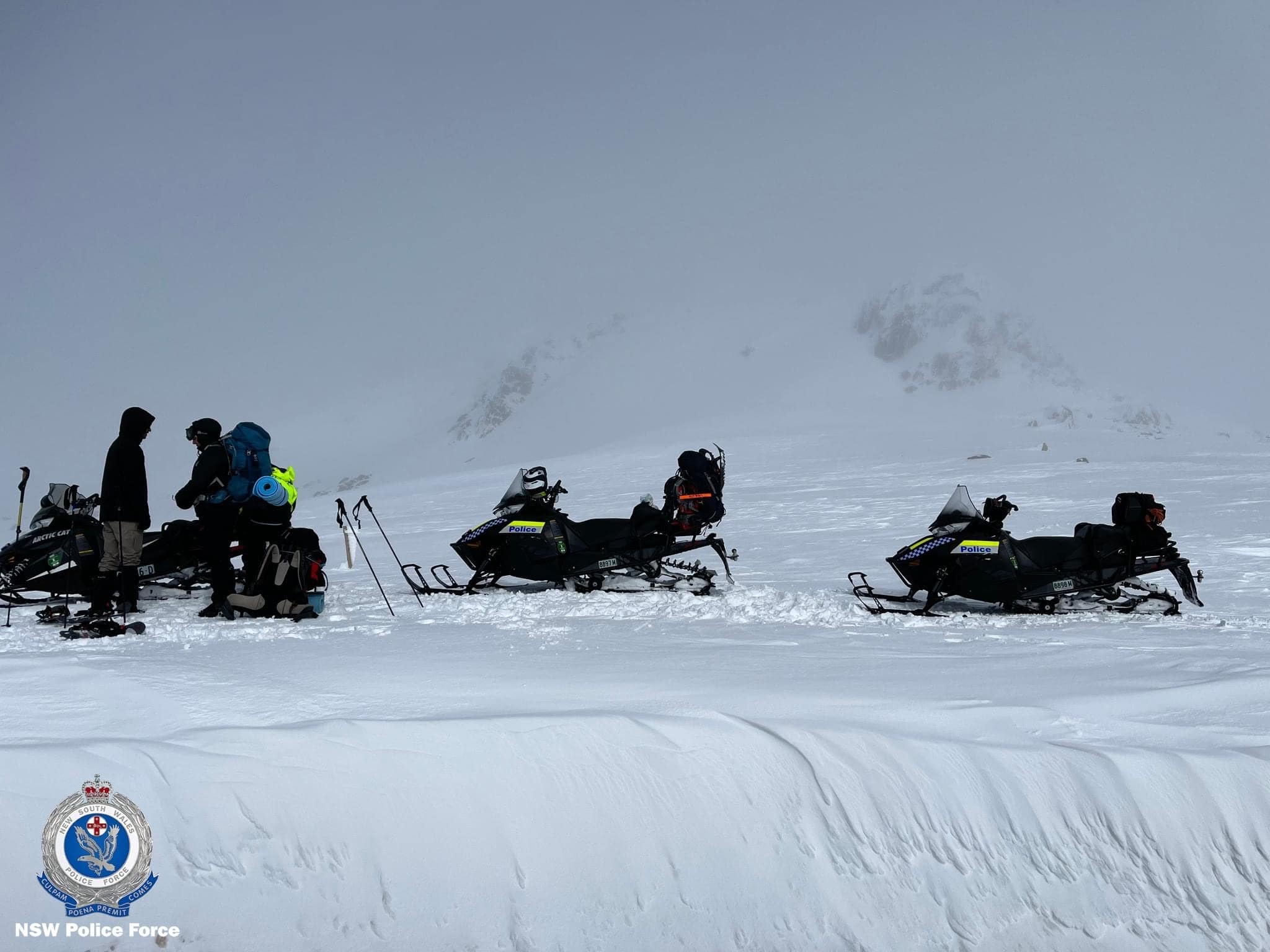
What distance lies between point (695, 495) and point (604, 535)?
0.96 meters

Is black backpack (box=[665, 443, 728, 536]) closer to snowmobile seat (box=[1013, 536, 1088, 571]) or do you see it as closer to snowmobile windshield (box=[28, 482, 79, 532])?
snowmobile seat (box=[1013, 536, 1088, 571])

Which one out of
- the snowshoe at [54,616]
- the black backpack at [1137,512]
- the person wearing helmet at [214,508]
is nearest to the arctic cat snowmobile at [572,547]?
the person wearing helmet at [214,508]

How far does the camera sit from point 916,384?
13400 centimetres

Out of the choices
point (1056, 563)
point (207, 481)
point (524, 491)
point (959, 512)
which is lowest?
point (1056, 563)

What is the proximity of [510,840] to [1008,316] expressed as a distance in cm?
18303

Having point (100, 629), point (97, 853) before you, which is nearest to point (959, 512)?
point (97, 853)

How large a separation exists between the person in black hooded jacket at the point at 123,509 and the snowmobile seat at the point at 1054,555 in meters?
6.46

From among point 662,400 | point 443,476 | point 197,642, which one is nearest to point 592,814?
point 197,642

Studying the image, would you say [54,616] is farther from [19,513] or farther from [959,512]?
[959,512]

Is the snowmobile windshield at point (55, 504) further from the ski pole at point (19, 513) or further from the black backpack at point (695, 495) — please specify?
the black backpack at point (695, 495)

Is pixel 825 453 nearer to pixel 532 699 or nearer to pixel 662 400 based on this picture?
pixel 532 699

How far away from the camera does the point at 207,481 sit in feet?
→ 20.7

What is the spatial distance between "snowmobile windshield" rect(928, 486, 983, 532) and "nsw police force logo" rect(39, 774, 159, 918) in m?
5.51

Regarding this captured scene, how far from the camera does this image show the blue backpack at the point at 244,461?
21.2ft
